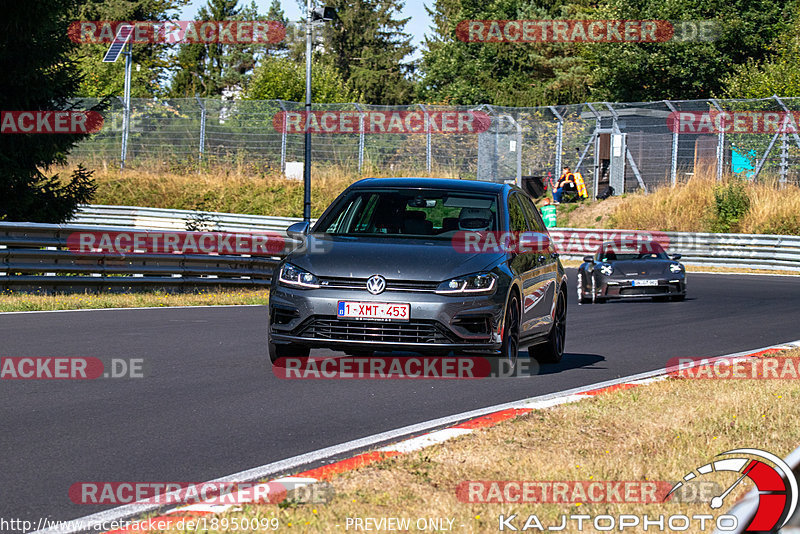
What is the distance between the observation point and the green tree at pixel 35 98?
2175cm

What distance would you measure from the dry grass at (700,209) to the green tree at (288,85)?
26.1m

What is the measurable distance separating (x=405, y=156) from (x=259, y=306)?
24313 millimetres

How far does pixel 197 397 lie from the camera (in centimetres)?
876

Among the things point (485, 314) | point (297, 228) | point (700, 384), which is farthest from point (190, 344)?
point (700, 384)

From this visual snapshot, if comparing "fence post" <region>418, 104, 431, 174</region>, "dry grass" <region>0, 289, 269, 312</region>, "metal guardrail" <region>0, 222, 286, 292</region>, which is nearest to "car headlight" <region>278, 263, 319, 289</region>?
"dry grass" <region>0, 289, 269, 312</region>

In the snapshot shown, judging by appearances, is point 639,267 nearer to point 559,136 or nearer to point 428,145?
point 428,145

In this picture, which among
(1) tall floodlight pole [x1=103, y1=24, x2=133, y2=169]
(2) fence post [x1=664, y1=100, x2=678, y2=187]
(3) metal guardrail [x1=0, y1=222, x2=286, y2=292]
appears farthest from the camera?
(1) tall floodlight pole [x1=103, y1=24, x2=133, y2=169]

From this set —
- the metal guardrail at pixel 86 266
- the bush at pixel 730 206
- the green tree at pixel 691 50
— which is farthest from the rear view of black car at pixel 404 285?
the green tree at pixel 691 50

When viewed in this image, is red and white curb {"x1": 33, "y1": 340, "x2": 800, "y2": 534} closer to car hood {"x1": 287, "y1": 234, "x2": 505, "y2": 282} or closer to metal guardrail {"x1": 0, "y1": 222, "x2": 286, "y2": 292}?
car hood {"x1": 287, "y1": 234, "x2": 505, "y2": 282}

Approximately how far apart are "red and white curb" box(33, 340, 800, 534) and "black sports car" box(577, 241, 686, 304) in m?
11.6

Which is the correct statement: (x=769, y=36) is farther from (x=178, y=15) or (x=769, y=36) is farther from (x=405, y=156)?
(x=178, y=15)

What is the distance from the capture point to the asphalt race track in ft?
20.6

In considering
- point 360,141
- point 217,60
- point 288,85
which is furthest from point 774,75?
point 217,60

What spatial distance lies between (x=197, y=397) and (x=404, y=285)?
1.81 metres
